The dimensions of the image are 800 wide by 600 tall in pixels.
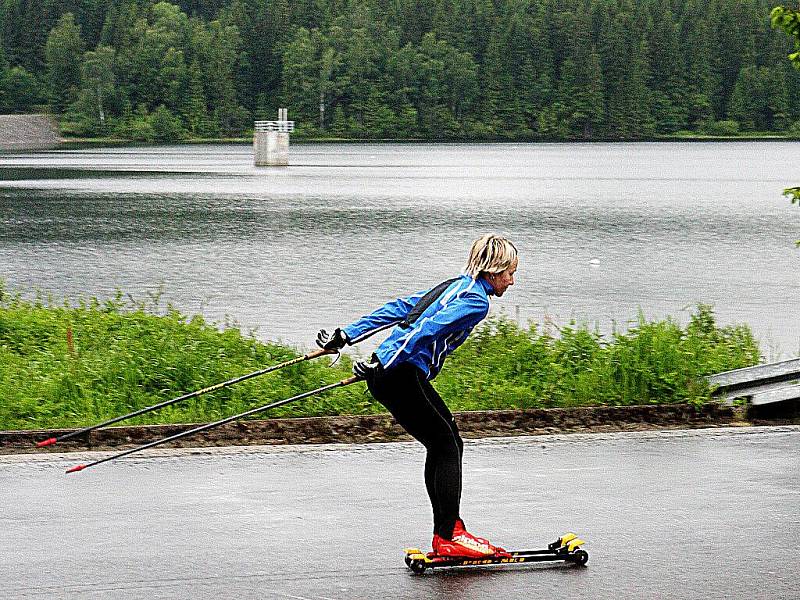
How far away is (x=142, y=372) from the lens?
11305mm

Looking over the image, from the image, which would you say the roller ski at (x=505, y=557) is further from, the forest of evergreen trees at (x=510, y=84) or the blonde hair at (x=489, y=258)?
the forest of evergreen trees at (x=510, y=84)

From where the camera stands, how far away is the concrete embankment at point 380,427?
29.6 ft

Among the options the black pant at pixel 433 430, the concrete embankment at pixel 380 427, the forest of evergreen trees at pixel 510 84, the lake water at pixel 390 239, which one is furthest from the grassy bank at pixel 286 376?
the forest of evergreen trees at pixel 510 84

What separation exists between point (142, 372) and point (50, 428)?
197cm

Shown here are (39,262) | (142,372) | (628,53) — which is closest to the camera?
(142,372)

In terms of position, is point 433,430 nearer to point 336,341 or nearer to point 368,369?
point 368,369

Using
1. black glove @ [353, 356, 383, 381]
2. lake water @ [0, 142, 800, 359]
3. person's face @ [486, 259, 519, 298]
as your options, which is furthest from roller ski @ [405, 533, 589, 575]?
lake water @ [0, 142, 800, 359]

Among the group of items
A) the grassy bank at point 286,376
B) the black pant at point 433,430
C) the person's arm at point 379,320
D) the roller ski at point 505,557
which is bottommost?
the grassy bank at point 286,376

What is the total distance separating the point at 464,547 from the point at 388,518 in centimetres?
90

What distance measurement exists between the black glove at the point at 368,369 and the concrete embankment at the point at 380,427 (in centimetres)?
302

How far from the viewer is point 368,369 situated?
6.30 meters

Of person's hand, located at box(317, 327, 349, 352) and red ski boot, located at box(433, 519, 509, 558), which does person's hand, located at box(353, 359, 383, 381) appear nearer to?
person's hand, located at box(317, 327, 349, 352)

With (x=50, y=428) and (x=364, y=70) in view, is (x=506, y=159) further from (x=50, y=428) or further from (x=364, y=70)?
(x=50, y=428)

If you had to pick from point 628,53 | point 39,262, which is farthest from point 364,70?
point 39,262
